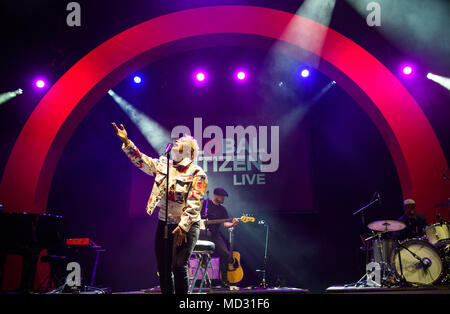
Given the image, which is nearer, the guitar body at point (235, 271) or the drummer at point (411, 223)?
the drummer at point (411, 223)

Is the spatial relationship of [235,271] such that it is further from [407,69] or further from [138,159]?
[407,69]

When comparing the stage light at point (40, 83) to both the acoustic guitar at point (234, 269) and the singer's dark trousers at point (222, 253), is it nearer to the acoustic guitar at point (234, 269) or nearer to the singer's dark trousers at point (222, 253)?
the singer's dark trousers at point (222, 253)

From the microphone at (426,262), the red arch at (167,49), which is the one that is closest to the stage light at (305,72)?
the red arch at (167,49)

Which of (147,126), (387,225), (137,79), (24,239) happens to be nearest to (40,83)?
(137,79)

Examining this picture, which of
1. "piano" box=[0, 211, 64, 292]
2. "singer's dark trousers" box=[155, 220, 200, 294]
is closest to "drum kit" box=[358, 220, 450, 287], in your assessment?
"singer's dark trousers" box=[155, 220, 200, 294]

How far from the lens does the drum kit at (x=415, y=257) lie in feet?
21.7

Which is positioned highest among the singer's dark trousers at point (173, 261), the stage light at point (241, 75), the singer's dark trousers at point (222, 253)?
the stage light at point (241, 75)

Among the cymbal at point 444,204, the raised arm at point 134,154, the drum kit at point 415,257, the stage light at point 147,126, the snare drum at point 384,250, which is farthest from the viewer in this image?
the stage light at point 147,126

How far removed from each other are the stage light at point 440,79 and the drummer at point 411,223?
250cm

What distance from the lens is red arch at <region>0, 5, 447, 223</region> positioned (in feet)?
23.4

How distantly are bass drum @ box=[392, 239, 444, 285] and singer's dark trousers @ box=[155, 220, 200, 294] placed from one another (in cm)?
473

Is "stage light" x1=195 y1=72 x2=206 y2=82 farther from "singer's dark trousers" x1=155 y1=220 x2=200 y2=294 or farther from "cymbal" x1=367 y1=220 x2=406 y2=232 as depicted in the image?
"singer's dark trousers" x1=155 y1=220 x2=200 y2=294

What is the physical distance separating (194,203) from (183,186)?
0.25 meters
